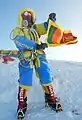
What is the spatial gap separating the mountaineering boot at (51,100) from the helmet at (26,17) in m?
1.48

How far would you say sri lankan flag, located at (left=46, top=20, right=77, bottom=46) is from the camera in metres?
7.73

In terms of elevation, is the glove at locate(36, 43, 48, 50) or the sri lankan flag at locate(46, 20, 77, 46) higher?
the sri lankan flag at locate(46, 20, 77, 46)

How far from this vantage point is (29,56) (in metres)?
8.01

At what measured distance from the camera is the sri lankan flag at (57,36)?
7.73 meters

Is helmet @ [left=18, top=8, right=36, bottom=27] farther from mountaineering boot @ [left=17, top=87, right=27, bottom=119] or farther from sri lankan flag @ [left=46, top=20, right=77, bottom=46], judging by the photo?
mountaineering boot @ [left=17, top=87, right=27, bottom=119]

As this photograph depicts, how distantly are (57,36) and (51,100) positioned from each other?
1380mm

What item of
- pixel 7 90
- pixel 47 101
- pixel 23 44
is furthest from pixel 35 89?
pixel 23 44

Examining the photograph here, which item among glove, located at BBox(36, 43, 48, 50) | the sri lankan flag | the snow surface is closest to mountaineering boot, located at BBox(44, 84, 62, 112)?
the snow surface

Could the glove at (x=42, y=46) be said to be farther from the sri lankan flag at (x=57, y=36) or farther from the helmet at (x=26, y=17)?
the helmet at (x=26, y=17)

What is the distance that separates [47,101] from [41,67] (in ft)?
2.50

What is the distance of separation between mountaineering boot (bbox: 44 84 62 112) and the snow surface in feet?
0.39

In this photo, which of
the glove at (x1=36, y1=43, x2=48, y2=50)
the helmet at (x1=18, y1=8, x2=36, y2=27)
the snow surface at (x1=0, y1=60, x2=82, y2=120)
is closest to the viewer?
the snow surface at (x1=0, y1=60, x2=82, y2=120)

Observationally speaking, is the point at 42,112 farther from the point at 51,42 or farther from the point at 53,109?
the point at 51,42

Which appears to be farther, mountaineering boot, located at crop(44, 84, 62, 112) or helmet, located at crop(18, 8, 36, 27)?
helmet, located at crop(18, 8, 36, 27)
